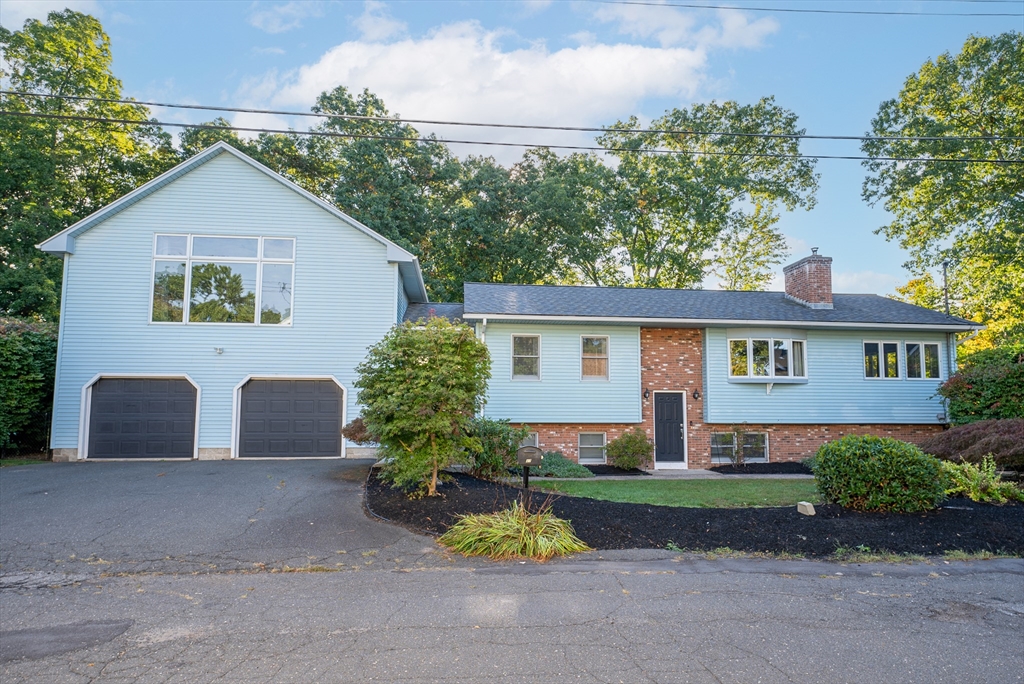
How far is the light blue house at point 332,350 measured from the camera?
1384 cm

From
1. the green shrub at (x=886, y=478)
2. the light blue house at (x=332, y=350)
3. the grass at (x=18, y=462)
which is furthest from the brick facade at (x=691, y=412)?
the grass at (x=18, y=462)

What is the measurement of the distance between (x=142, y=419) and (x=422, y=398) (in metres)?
9.58

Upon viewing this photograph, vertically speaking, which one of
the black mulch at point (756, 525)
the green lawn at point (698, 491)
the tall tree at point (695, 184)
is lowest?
the green lawn at point (698, 491)

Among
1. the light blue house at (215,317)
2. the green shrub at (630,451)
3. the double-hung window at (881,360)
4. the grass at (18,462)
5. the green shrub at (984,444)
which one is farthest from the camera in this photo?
the double-hung window at (881,360)

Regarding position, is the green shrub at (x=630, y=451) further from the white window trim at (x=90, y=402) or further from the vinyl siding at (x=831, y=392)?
the white window trim at (x=90, y=402)

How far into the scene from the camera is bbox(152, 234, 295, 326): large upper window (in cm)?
1416

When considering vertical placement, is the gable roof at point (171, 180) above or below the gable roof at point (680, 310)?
above

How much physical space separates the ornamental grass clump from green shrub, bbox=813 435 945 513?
13.0ft

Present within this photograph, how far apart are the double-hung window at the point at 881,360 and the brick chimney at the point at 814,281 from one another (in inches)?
64.7

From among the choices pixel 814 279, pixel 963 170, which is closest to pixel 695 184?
pixel 963 170

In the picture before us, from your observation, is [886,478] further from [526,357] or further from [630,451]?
[526,357]

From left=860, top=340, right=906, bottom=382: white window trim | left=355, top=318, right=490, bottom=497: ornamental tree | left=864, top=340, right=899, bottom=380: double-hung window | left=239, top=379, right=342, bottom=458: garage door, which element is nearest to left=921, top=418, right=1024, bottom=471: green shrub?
left=860, top=340, right=906, bottom=382: white window trim

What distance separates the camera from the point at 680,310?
606 inches

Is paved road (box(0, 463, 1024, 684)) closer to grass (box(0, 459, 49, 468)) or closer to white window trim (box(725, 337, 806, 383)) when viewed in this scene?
grass (box(0, 459, 49, 468))
